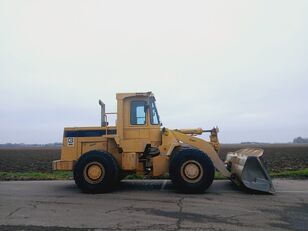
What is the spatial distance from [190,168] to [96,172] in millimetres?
2737

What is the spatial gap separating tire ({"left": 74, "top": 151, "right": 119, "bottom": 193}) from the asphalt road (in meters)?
0.40

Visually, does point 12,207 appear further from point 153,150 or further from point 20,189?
point 153,150

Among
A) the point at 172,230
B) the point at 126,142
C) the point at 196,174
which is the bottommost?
the point at 172,230

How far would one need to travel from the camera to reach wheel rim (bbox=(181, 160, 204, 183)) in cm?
1277

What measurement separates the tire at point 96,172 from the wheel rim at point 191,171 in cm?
195

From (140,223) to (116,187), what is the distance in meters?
5.65

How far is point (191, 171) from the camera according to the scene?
12.8 meters

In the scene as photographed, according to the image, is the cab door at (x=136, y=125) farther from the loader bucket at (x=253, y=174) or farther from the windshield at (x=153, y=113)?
the loader bucket at (x=253, y=174)

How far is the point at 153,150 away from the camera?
537 inches

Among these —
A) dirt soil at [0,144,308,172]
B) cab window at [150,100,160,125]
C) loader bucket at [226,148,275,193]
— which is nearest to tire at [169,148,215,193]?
loader bucket at [226,148,275,193]

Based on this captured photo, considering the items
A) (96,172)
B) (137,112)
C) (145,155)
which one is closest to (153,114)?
(137,112)

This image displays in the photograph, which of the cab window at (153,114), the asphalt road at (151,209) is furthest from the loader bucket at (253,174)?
the cab window at (153,114)

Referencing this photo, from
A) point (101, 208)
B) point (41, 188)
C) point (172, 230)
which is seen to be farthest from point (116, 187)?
point (172, 230)

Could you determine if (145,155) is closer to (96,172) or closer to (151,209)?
(96,172)
